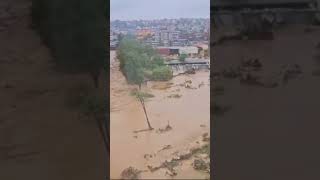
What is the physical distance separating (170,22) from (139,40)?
0.21 meters

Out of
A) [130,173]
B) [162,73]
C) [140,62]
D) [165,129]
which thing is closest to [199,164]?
[165,129]

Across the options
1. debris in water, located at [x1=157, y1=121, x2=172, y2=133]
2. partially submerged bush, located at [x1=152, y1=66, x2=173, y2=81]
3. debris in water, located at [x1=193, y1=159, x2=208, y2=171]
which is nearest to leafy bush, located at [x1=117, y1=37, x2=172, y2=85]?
partially submerged bush, located at [x1=152, y1=66, x2=173, y2=81]

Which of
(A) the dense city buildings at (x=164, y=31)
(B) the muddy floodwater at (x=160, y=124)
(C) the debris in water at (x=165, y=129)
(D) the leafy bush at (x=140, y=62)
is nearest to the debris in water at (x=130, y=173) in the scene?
(B) the muddy floodwater at (x=160, y=124)

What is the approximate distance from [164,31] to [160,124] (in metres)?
0.54

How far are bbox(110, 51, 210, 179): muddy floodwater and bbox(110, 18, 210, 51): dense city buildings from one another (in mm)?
195

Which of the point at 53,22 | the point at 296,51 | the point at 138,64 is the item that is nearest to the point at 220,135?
the point at 296,51

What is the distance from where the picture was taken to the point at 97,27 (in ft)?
7.47

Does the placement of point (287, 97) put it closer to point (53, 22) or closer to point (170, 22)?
point (170, 22)

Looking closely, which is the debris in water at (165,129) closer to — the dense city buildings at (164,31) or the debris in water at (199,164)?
the debris in water at (199,164)

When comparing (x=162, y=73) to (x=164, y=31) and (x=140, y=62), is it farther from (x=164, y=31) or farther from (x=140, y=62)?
(x=164, y=31)

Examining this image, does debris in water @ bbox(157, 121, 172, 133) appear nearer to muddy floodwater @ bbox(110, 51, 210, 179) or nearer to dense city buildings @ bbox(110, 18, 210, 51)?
muddy floodwater @ bbox(110, 51, 210, 179)

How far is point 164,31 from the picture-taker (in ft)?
8.96

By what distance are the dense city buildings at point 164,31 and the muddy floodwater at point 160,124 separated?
0.64 ft

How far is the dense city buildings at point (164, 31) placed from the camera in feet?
8.78
